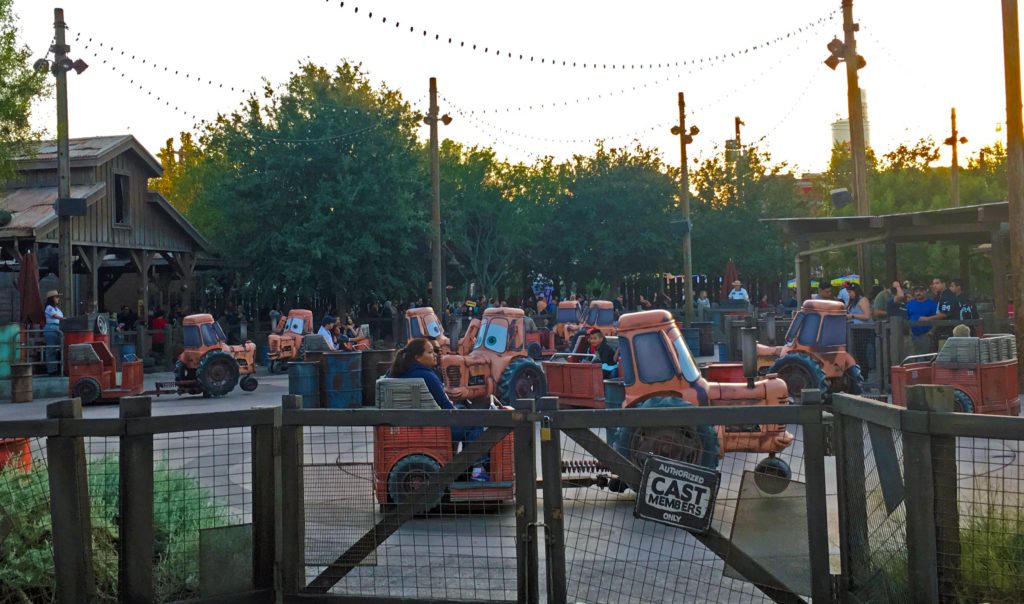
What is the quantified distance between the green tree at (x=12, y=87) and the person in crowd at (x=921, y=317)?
65.0 feet

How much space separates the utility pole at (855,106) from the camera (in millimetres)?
27875

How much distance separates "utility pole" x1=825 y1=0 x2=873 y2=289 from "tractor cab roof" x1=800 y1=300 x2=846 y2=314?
11.0 m

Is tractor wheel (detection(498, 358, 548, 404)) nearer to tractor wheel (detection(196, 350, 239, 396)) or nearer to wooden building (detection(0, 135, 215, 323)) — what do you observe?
tractor wheel (detection(196, 350, 239, 396))

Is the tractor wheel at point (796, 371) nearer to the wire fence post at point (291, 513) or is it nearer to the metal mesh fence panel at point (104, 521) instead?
the metal mesh fence panel at point (104, 521)

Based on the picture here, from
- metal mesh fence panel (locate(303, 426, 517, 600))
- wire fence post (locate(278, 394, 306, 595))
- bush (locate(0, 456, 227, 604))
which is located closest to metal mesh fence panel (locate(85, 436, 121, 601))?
bush (locate(0, 456, 227, 604))

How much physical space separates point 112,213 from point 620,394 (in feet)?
88.2

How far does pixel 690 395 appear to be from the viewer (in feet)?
35.2

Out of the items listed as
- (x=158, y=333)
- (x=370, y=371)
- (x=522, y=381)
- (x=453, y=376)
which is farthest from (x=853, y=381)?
(x=158, y=333)

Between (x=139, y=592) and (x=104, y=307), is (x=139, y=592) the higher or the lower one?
the lower one

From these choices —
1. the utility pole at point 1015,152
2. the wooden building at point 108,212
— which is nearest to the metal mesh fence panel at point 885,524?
the utility pole at point 1015,152

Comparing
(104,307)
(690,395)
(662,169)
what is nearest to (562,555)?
(690,395)

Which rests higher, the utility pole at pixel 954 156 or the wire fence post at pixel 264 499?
the utility pole at pixel 954 156

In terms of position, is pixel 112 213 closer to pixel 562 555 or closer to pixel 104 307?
pixel 104 307

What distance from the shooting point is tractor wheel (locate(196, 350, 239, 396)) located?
22.4 m
